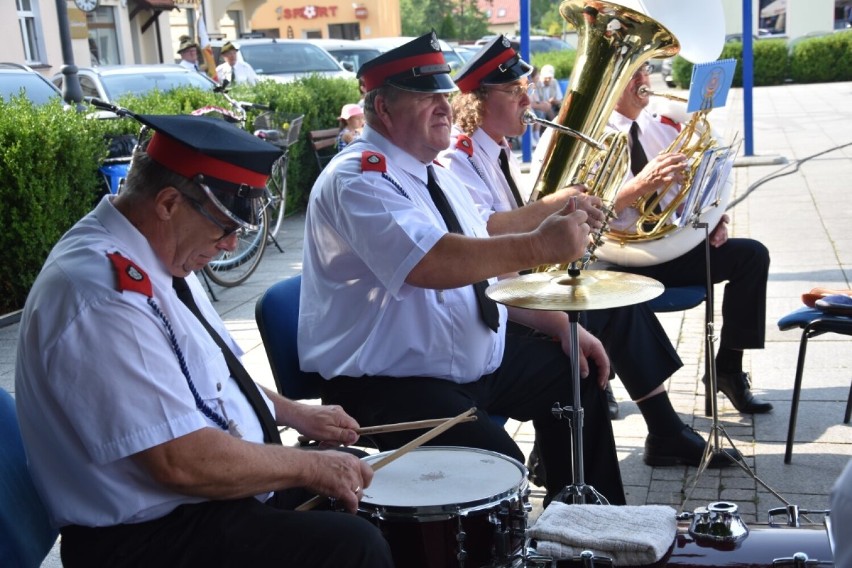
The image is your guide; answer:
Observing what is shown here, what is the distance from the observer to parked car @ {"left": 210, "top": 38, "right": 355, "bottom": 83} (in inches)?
629

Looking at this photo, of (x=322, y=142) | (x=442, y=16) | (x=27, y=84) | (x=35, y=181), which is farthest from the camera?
(x=442, y=16)

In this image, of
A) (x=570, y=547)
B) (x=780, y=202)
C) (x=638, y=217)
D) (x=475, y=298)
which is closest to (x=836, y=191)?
(x=780, y=202)

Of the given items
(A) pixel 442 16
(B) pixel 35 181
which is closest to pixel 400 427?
(B) pixel 35 181

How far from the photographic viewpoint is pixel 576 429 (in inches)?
130

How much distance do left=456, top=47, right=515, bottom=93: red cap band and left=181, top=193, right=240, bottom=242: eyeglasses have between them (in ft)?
7.15

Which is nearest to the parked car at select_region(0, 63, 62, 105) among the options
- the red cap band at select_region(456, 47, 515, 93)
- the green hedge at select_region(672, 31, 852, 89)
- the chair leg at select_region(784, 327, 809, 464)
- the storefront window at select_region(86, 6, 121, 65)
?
the red cap band at select_region(456, 47, 515, 93)

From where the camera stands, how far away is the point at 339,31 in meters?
48.7

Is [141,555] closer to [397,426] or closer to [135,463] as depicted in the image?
[135,463]

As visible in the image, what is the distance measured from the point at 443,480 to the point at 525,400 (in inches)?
40.8

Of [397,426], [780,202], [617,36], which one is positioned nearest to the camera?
[397,426]

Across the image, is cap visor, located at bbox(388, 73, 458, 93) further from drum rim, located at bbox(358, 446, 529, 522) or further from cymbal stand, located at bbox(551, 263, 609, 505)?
drum rim, located at bbox(358, 446, 529, 522)

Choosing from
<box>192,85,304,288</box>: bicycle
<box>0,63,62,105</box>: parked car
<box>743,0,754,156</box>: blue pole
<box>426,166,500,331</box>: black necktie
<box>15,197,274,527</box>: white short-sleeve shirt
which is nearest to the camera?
<box>15,197,274,527</box>: white short-sleeve shirt

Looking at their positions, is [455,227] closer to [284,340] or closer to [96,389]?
[284,340]

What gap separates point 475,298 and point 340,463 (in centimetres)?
108
